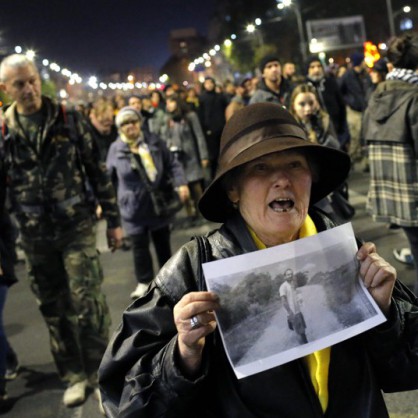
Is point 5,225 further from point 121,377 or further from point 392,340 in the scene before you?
point 392,340

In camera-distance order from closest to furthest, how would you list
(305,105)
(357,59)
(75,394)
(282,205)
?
(282,205) < (75,394) < (305,105) < (357,59)

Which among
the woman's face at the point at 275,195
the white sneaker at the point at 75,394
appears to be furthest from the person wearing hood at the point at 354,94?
the woman's face at the point at 275,195

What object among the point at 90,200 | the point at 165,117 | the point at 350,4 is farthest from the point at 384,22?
the point at 90,200

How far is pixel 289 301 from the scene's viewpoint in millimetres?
1359

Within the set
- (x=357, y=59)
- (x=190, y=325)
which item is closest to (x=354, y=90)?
(x=357, y=59)

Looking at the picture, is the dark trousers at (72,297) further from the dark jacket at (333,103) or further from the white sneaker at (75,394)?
the dark jacket at (333,103)

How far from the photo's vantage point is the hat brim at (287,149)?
149cm

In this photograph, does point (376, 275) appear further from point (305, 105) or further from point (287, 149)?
point (305, 105)

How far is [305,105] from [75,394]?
9.91ft

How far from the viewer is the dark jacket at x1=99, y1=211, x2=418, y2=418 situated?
Result: 140 cm

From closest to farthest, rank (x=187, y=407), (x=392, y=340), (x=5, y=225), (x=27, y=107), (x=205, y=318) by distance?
(x=205, y=318), (x=187, y=407), (x=392, y=340), (x=27, y=107), (x=5, y=225)

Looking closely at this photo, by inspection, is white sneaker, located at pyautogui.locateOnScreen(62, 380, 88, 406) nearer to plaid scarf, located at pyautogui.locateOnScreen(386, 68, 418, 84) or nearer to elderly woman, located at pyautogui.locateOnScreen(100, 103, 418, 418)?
elderly woman, located at pyautogui.locateOnScreen(100, 103, 418, 418)

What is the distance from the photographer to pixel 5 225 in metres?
3.86

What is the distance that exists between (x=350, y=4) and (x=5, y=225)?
46.4 meters
